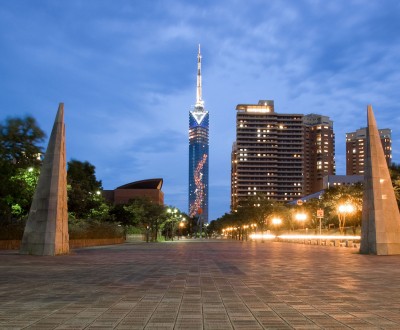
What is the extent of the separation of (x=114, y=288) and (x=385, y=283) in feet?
21.5

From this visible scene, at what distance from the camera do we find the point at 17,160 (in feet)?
123

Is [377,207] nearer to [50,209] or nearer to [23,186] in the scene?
[50,209]

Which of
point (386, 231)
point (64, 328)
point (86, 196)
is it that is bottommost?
point (64, 328)

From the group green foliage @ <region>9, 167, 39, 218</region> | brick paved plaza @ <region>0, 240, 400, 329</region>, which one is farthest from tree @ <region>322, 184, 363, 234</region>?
brick paved plaza @ <region>0, 240, 400, 329</region>

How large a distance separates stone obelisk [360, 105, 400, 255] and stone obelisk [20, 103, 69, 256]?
53.6ft

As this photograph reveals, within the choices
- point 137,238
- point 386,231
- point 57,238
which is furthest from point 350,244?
point 137,238

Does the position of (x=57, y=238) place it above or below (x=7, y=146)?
below

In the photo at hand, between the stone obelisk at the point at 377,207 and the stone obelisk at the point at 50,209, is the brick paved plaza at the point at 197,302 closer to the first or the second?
the stone obelisk at the point at 50,209

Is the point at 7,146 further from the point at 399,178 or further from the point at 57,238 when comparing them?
the point at 399,178

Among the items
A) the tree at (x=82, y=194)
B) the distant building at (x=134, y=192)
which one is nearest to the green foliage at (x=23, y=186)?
the tree at (x=82, y=194)

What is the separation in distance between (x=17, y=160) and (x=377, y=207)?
81.8 ft

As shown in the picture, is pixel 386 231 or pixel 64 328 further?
pixel 386 231

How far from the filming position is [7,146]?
118 feet

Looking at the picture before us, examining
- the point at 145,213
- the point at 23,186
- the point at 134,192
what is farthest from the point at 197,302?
the point at 134,192
